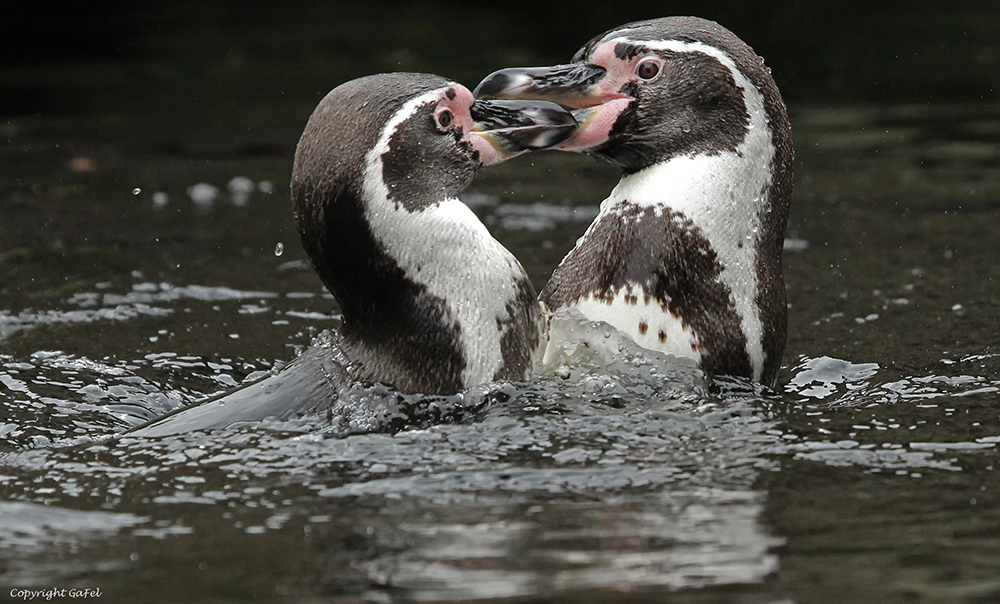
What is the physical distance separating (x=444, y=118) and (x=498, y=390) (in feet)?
3.70

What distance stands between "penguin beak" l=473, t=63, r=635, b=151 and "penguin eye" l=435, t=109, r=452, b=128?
1.20 ft

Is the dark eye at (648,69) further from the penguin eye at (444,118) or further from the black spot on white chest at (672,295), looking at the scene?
the penguin eye at (444,118)

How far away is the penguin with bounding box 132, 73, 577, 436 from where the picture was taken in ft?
18.1

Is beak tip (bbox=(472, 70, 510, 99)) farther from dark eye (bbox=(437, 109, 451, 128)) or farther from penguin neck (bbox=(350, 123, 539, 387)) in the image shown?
penguin neck (bbox=(350, 123, 539, 387))

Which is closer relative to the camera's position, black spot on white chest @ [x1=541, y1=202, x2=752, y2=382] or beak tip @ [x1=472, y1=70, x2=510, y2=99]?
A: black spot on white chest @ [x1=541, y1=202, x2=752, y2=382]

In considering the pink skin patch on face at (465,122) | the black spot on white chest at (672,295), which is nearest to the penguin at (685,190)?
the black spot on white chest at (672,295)

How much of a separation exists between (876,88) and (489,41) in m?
4.13

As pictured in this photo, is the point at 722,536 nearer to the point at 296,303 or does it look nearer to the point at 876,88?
the point at 296,303

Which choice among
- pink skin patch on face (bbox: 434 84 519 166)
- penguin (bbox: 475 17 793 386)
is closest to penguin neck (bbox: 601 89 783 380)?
penguin (bbox: 475 17 793 386)

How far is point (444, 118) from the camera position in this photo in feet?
19.0

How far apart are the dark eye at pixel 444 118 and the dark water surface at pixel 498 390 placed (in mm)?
1097

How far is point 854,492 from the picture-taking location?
16.3 ft

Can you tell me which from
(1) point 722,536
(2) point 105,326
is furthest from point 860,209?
(1) point 722,536

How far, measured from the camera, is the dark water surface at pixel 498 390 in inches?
172
